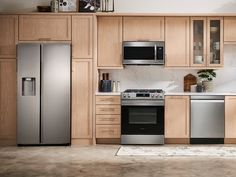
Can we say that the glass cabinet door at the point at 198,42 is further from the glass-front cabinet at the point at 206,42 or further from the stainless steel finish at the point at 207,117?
the stainless steel finish at the point at 207,117

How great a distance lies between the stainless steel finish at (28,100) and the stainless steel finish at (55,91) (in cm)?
9

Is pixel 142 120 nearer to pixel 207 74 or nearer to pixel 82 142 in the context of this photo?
pixel 82 142

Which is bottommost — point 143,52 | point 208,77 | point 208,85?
point 208,85

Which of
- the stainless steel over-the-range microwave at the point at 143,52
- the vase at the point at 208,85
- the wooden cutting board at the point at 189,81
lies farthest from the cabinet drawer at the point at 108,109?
the vase at the point at 208,85

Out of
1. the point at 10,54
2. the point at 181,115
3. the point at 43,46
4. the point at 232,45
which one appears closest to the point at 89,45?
the point at 43,46

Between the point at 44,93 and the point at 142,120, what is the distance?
1.53 m

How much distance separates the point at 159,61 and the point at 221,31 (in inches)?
42.7

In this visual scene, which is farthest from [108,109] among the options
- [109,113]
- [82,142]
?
[82,142]

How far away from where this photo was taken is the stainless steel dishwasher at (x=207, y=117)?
7.17m

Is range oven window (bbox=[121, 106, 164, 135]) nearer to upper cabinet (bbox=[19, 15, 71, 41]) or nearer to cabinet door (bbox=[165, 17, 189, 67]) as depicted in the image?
cabinet door (bbox=[165, 17, 189, 67])

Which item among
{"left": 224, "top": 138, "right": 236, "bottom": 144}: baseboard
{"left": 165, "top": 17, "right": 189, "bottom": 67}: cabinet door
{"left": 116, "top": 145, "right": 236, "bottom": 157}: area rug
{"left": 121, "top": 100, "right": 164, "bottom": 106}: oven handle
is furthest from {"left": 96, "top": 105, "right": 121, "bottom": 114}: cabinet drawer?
{"left": 224, "top": 138, "right": 236, "bottom": 144}: baseboard

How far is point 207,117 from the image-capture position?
7180mm

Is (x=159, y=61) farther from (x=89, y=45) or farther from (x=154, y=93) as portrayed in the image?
(x=89, y=45)

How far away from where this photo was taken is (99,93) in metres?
7.28
